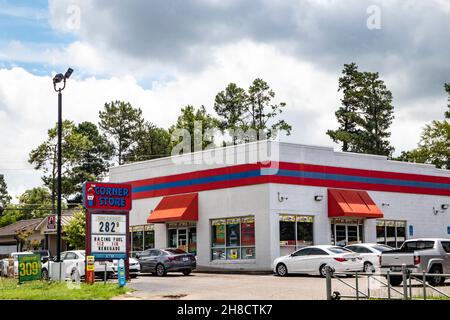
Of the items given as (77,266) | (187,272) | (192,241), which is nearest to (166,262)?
(187,272)

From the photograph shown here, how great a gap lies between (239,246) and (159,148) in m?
43.3

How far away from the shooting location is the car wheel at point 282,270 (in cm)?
3184

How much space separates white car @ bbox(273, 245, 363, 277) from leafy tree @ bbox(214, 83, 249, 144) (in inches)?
1437

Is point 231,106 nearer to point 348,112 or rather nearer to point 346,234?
point 348,112

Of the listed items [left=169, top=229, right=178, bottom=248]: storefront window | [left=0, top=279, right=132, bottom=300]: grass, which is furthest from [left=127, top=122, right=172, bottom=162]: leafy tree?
[left=0, top=279, right=132, bottom=300]: grass

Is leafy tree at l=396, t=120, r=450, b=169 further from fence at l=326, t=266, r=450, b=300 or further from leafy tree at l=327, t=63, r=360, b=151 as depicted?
fence at l=326, t=266, r=450, b=300

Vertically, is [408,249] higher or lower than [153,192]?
lower

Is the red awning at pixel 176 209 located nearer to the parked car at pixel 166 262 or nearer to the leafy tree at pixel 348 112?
the parked car at pixel 166 262

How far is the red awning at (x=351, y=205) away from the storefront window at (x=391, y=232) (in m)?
1.91

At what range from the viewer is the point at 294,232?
120ft

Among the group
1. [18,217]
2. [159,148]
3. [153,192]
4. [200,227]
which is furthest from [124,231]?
[18,217]

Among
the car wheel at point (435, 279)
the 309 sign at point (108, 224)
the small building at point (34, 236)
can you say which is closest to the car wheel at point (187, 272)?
the 309 sign at point (108, 224)

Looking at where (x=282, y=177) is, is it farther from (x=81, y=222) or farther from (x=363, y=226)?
(x=81, y=222)

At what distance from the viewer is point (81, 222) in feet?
159
